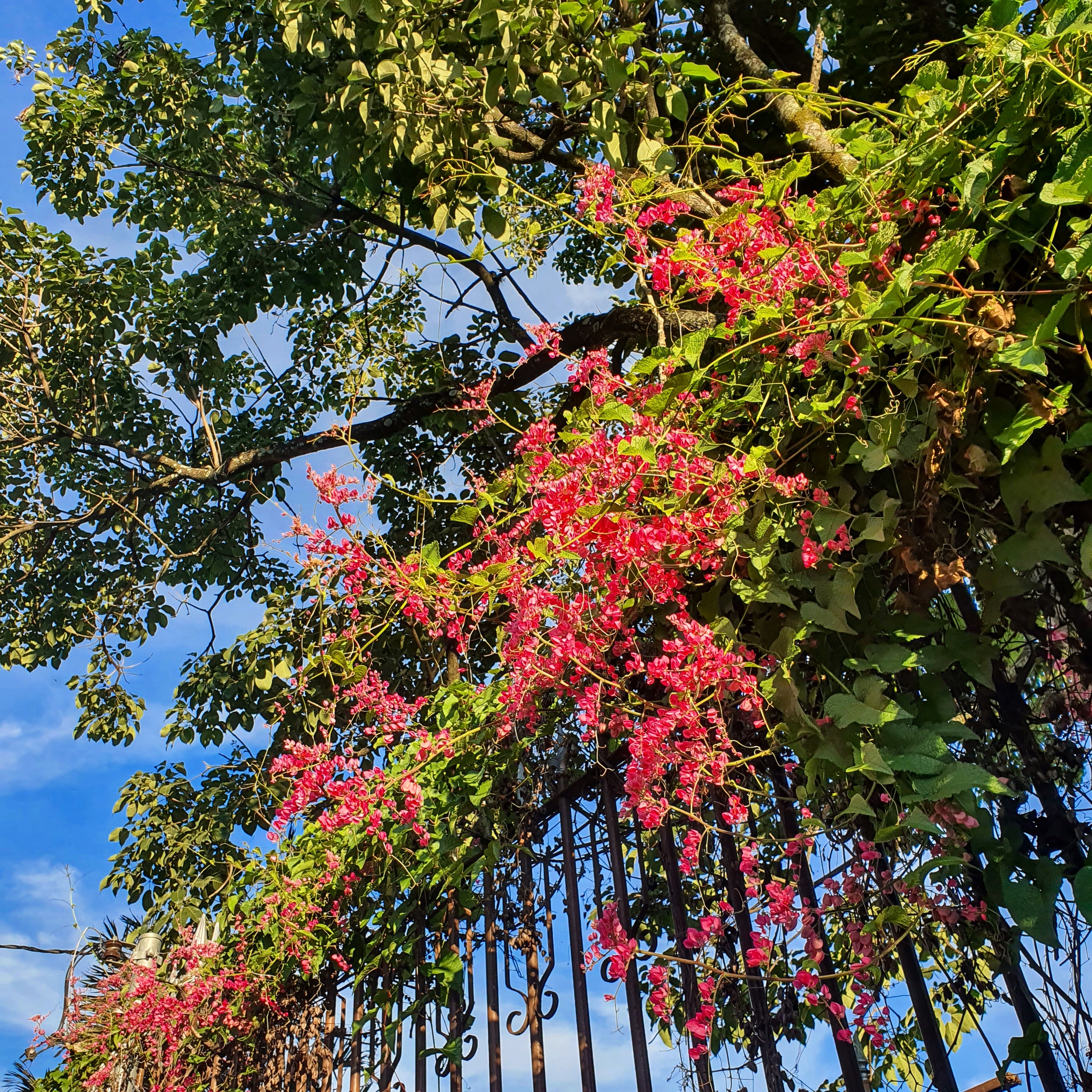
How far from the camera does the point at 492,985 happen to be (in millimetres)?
2518

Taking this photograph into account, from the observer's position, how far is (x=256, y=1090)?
10.6 feet

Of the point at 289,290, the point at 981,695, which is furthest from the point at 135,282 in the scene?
the point at 981,695

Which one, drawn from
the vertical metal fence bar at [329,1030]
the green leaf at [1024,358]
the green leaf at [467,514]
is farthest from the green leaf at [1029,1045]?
the vertical metal fence bar at [329,1030]

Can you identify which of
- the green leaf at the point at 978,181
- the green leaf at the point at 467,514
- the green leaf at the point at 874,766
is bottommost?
the green leaf at the point at 874,766

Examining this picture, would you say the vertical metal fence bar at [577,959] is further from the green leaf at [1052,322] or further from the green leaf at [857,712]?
the green leaf at [1052,322]

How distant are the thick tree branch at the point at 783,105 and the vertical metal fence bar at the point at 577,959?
1.85 meters

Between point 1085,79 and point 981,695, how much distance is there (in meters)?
1.11

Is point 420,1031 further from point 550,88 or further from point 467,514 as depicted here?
point 550,88

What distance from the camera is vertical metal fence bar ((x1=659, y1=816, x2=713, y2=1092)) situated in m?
1.90

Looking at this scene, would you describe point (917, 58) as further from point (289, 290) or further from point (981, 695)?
point (289, 290)

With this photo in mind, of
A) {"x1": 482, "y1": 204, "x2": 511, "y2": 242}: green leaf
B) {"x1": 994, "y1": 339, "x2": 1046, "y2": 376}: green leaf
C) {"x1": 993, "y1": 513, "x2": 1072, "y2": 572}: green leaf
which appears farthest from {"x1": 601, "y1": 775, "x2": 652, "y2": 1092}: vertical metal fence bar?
{"x1": 482, "y1": 204, "x2": 511, "y2": 242}: green leaf

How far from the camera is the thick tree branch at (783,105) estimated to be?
8.10 feet

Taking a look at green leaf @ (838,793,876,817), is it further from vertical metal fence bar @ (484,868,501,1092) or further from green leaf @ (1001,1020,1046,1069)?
vertical metal fence bar @ (484,868,501,1092)

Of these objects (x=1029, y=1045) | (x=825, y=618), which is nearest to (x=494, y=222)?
(x=825, y=618)
